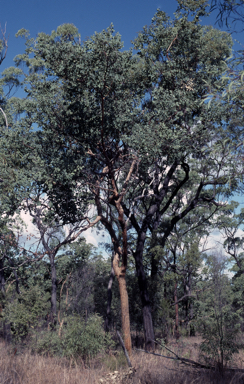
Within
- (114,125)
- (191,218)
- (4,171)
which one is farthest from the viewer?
(191,218)

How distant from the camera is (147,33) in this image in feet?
47.8

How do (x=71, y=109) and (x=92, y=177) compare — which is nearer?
(x=71, y=109)

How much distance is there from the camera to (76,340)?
1030cm

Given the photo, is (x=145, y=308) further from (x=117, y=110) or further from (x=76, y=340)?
(x=117, y=110)

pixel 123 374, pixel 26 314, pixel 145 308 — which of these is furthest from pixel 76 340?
pixel 26 314

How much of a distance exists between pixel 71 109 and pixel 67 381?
28.5 ft

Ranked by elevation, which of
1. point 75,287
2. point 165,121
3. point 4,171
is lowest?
point 75,287

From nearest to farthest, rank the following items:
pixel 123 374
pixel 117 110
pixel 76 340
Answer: pixel 123 374 < pixel 76 340 < pixel 117 110

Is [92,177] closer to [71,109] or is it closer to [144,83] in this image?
[71,109]

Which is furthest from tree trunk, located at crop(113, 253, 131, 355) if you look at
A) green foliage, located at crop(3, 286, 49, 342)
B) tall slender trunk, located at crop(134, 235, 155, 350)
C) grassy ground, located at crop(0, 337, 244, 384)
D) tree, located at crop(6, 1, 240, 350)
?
grassy ground, located at crop(0, 337, 244, 384)

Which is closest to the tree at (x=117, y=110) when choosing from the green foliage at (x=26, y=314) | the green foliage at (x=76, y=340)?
the green foliage at (x=76, y=340)

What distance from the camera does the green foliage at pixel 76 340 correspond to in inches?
397

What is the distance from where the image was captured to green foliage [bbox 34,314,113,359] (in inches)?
397

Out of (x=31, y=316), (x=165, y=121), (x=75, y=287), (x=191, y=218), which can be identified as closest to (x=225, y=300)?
(x=191, y=218)
